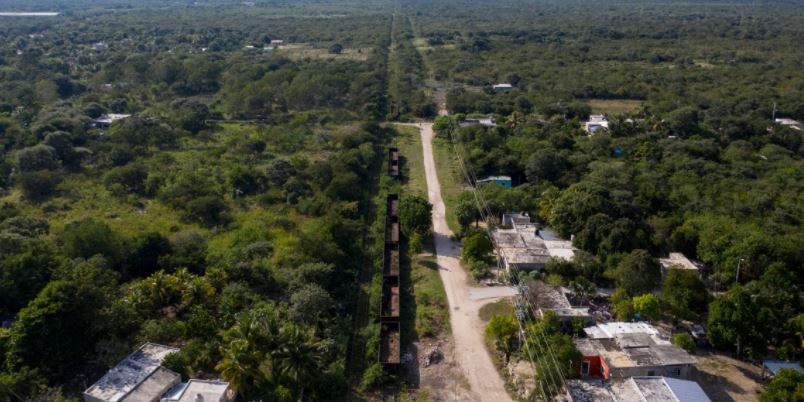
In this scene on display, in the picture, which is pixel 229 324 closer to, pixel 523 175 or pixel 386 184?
pixel 386 184

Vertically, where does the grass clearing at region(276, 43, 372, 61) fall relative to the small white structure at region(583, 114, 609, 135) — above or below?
above

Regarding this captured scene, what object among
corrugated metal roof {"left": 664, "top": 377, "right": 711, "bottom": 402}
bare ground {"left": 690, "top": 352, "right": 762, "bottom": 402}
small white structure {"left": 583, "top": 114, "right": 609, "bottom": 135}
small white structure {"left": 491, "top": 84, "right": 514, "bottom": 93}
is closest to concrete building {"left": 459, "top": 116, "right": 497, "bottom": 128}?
small white structure {"left": 583, "top": 114, "right": 609, "bottom": 135}

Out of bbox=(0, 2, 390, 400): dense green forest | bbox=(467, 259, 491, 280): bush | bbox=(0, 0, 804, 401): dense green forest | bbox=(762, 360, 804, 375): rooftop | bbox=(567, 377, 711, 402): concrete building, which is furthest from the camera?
bbox=(467, 259, 491, 280): bush

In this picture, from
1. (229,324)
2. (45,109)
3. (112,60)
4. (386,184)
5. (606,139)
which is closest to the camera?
(229,324)

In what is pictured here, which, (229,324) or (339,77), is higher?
(339,77)

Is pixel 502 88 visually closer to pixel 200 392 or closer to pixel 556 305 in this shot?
pixel 556 305

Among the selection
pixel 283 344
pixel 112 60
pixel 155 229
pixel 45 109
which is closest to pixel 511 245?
pixel 283 344

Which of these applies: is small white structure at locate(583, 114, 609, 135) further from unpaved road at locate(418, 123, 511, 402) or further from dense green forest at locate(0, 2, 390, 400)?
unpaved road at locate(418, 123, 511, 402)
